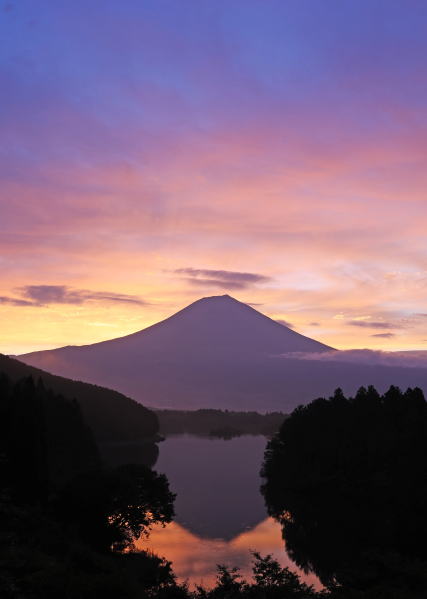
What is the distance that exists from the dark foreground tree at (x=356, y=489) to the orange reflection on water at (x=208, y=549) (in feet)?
4.79

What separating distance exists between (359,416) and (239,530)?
1417 inches

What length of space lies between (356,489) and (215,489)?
21.4 m

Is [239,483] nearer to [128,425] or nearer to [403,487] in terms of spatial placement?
[403,487]

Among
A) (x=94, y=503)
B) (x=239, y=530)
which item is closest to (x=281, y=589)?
(x=94, y=503)

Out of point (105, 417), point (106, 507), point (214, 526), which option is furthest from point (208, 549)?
point (105, 417)

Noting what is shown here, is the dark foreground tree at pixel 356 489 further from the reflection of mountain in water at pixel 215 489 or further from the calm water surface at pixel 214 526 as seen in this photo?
the reflection of mountain in water at pixel 215 489

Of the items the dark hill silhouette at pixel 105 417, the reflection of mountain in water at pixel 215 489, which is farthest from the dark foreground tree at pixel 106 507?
the dark hill silhouette at pixel 105 417

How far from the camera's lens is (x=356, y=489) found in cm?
7862

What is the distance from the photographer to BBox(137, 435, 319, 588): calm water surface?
1847 inches

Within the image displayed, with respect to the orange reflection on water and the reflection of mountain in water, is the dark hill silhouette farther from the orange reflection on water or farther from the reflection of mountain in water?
the orange reflection on water

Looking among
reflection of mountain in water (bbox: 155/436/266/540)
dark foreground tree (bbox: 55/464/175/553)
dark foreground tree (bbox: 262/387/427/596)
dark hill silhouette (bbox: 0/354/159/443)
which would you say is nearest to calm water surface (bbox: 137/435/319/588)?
reflection of mountain in water (bbox: 155/436/266/540)

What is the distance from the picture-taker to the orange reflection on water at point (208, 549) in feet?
143

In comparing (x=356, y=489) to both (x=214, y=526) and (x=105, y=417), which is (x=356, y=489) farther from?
(x=105, y=417)

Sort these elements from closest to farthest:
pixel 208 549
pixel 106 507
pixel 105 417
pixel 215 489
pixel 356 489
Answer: pixel 106 507
pixel 208 549
pixel 356 489
pixel 215 489
pixel 105 417
